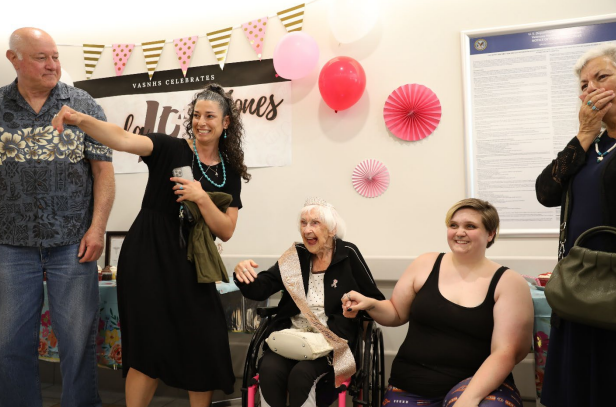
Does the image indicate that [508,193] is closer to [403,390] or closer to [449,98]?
[449,98]

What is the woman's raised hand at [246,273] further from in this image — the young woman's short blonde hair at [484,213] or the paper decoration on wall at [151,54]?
the paper decoration on wall at [151,54]

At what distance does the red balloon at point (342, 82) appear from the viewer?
314 centimetres

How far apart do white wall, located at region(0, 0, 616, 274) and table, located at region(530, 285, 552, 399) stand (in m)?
0.66

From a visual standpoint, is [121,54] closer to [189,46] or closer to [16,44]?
[189,46]

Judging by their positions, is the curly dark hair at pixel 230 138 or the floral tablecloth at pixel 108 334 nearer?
the curly dark hair at pixel 230 138

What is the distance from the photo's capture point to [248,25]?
11.6 ft

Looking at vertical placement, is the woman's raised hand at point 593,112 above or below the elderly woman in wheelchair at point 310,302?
above

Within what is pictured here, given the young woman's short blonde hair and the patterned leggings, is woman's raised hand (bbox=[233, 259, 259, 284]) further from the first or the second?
the young woman's short blonde hair

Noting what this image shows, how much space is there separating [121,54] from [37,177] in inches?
72.6

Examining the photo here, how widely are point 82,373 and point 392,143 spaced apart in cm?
217

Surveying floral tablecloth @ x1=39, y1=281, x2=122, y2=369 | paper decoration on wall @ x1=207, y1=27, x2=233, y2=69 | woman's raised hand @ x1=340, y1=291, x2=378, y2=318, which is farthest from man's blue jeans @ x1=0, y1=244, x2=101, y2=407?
paper decoration on wall @ x1=207, y1=27, x2=233, y2=69

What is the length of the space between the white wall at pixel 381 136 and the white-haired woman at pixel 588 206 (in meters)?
1.34

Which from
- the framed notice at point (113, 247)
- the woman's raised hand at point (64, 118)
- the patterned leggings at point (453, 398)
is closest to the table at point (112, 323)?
the framed notice at point (113, 247)

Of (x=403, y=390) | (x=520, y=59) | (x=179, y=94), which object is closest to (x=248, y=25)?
(x=179, y=94)
